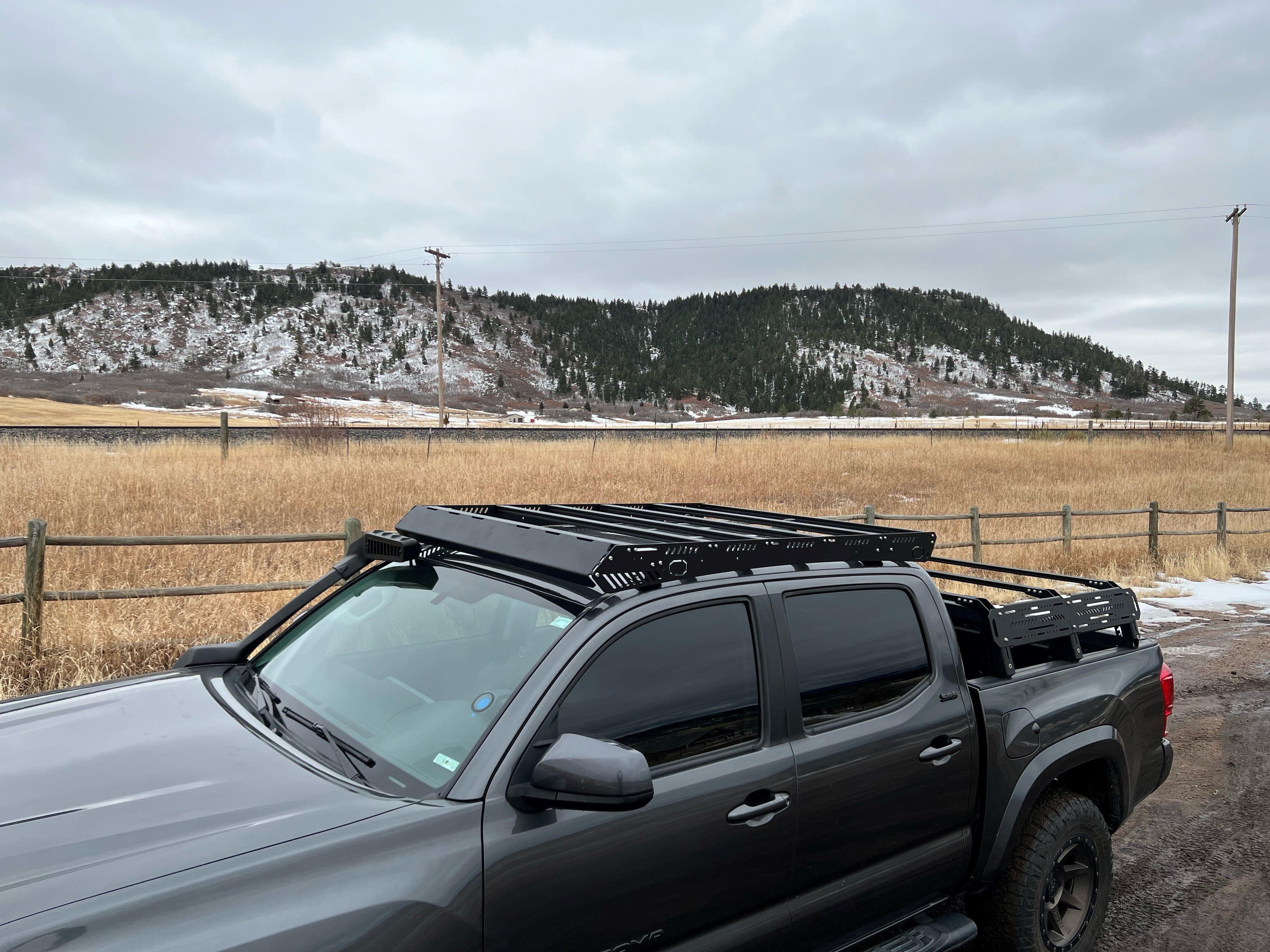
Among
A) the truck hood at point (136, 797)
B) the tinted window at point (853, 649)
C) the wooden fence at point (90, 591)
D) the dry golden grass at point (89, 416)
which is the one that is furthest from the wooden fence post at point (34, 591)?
the dry golden grass at point (89, 416)

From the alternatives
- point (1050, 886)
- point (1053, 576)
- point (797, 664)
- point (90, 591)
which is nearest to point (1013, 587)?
point (1053, 576)

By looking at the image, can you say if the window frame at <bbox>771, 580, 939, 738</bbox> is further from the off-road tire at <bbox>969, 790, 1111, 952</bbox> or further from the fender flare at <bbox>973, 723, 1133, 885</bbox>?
the off-road tire at <bbox>969, 790, 1111, 952</bbox>

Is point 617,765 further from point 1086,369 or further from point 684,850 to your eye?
point 1086,369

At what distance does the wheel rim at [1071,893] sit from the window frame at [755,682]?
1593mm

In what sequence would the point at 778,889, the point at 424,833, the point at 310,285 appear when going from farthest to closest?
the point at 310,285 < the point at 778,889 < the point at 424,833

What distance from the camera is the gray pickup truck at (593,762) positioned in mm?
1677

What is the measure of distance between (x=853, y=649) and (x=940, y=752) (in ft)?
1.53

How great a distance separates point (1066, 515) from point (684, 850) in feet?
40.5

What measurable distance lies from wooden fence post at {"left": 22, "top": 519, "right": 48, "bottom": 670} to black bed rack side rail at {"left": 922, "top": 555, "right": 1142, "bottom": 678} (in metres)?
6.27

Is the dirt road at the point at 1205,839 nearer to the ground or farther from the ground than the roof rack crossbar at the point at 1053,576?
nearer to the ground

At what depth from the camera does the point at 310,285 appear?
484ft

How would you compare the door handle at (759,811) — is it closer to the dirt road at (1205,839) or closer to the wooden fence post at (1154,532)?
the dirt road at (1205,839)

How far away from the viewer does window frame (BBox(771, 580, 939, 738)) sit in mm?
2432

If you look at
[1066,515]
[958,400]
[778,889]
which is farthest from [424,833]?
[958,400]
